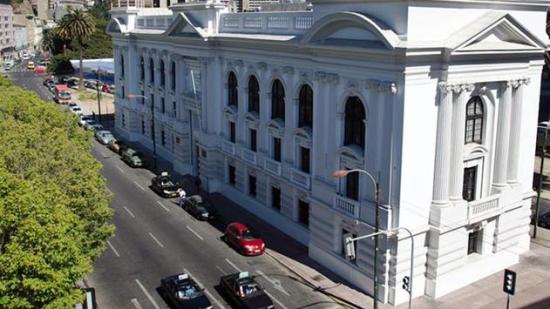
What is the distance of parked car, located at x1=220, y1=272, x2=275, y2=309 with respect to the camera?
31.7 m

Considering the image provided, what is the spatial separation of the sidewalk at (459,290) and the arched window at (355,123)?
8429mm

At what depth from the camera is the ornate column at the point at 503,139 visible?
35.1m

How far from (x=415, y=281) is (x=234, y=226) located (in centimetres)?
1318

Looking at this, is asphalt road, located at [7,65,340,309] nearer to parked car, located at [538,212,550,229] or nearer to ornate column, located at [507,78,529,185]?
ornate column, located at [507,78,529,185]

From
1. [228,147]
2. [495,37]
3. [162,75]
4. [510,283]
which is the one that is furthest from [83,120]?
[510,283]

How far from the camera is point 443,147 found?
107ft

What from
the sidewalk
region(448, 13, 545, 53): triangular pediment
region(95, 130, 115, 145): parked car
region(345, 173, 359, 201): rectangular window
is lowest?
the sidewalk

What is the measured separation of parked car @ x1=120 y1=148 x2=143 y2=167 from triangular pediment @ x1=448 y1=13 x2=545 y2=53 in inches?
1543

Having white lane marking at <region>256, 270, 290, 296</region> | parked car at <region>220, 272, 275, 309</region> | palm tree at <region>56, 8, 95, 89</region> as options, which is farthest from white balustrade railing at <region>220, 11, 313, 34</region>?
palm tree at <region>56, 8, 95, 89</region>

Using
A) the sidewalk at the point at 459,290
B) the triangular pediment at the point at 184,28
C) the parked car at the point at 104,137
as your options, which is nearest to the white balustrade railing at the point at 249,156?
the sidewalk at the point at 459,290

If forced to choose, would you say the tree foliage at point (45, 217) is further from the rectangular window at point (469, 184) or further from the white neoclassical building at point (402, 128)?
the rectangular window at point (469, 184)

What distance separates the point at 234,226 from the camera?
4122 centimetres

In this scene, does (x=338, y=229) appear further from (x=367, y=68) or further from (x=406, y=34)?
(x=406, y=34)

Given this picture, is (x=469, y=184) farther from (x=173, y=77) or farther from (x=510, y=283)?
(x=173, y=77)
